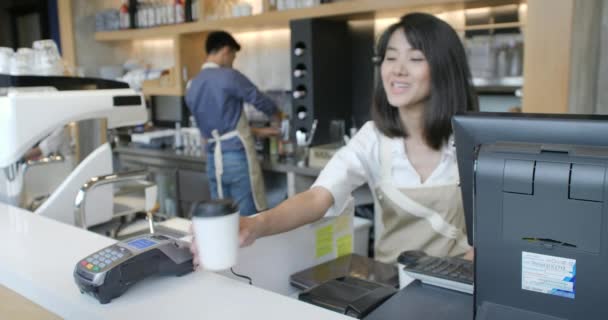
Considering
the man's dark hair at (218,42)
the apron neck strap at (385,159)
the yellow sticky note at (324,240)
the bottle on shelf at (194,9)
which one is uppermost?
the bottle on shelf at (194,9)

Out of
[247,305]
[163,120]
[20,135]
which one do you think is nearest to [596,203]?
[247,305]

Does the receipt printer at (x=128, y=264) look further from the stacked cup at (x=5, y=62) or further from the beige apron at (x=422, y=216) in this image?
the stacked cup at (x=5, y=62)

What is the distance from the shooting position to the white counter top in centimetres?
91

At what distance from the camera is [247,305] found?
0.93 m

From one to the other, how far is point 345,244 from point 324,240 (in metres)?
0.13

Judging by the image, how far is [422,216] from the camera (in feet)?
5.36

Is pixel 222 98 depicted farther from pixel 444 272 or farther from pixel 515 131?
pixel 515 131

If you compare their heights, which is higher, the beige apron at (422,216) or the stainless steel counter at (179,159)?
the beige apron at (422,216)

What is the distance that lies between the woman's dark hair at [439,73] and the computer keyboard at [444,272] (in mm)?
584

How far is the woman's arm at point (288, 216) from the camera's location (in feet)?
4.02

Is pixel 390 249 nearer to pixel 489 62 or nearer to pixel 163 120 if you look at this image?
pixel 489 62

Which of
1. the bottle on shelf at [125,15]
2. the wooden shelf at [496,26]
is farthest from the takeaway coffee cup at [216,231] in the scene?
the bottle on shelf at [125,15]

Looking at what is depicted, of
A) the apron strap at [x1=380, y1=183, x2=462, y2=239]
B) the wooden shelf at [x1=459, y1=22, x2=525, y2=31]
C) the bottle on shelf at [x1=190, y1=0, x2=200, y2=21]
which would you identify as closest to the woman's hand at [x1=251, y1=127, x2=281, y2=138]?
the bottle on shelf at [x1=190, y1=0, x2=200, y2=21]

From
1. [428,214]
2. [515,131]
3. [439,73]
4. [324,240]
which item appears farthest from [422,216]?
[515,131]
